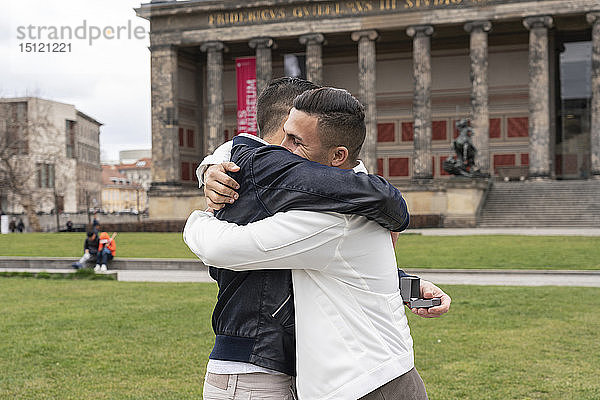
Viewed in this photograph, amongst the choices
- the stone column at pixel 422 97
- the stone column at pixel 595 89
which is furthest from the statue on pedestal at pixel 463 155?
the stone column at pixel 595 89

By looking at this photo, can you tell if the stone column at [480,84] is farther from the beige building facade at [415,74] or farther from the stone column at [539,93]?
the stone column at [539,93]

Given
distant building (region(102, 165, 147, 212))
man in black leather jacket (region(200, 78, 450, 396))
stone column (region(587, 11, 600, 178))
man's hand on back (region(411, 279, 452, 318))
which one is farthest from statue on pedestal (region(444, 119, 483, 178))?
distant building (region(102, 165, 147, 212))

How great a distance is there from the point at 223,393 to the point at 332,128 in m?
1.07

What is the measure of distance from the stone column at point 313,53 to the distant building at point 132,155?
5628 inches

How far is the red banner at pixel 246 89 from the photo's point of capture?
2008 inches

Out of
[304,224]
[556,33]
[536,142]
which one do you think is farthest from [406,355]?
[556,33]

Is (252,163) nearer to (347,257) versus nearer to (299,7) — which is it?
(347,257)

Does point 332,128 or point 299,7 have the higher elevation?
point 299,7

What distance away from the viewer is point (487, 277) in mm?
17078

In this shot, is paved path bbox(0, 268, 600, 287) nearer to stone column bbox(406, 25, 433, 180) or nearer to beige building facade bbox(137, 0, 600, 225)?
beige building facade bbox(137, 0, 600, 225)

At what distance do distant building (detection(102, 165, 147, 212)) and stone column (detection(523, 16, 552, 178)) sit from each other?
103713 millimetres

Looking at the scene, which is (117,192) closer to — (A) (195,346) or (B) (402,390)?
(A) (195,346)

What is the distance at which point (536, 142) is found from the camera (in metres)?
48.6

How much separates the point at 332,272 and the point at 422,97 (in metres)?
49.2
